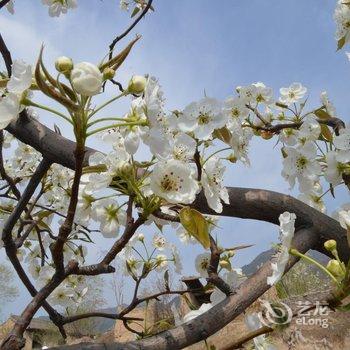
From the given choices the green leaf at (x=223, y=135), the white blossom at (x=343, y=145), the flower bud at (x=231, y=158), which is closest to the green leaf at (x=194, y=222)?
the green leaf at (x=223, y=135)

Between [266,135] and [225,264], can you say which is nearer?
[225,264]

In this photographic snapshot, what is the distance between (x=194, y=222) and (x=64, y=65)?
1.04ft

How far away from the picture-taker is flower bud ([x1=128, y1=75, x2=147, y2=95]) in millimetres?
755

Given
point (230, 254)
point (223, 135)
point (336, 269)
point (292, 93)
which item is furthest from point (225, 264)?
point (292, 93)

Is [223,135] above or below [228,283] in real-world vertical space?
above

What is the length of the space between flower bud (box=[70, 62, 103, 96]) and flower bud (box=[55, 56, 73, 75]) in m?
0.04

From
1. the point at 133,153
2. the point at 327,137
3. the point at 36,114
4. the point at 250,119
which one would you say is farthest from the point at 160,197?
the point at 36,114

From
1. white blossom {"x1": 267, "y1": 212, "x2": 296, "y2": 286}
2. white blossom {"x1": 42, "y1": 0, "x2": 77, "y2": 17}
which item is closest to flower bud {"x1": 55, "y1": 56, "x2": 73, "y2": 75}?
white blossom {"x1": 267, "y1": 212, "x2": 296, "y2": 286}

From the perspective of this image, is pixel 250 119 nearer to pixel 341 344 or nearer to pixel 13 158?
pixel 13 158

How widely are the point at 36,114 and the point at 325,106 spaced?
1224mm

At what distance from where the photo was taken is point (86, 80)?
0.61m

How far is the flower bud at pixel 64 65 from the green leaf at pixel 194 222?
284mm

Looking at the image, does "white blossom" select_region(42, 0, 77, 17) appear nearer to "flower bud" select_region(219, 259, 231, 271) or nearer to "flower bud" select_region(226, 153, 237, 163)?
"flower bud" select_region(226, 153, 237, 163)

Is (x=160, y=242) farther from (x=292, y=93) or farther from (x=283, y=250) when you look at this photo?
(x=283, y=250)
